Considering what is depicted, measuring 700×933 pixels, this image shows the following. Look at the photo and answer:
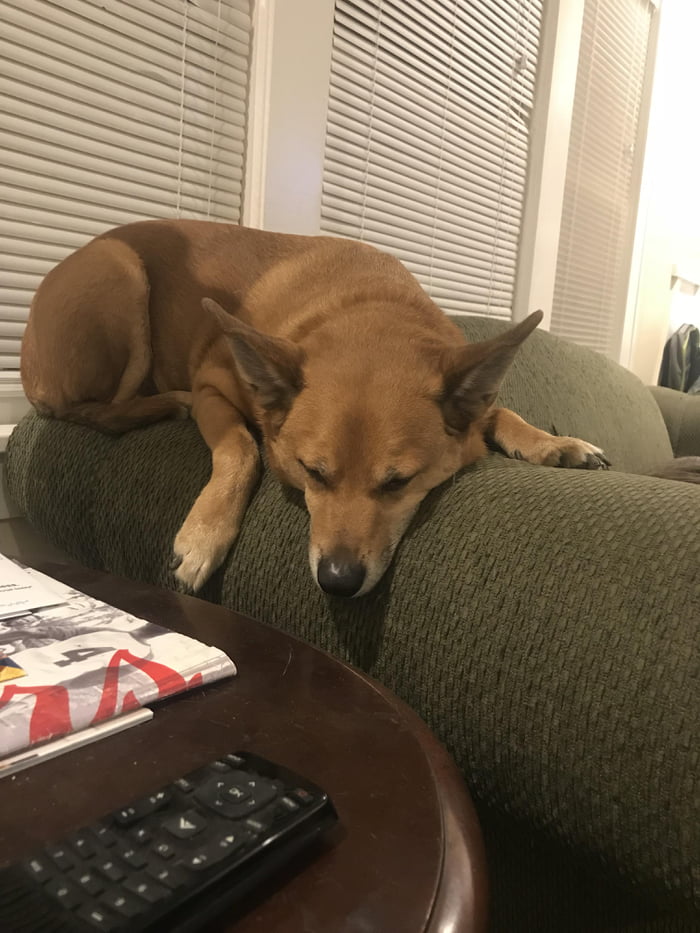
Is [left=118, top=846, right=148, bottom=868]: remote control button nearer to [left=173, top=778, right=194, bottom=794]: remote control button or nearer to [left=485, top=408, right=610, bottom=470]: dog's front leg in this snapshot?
[left=173, top=778, right=194, bottom=794]: remote control button

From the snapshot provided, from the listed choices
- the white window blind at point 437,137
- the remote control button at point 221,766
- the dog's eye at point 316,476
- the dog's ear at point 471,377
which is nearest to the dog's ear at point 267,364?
the dog's eye at point 316,476

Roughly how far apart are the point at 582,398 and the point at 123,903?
6.42 feet

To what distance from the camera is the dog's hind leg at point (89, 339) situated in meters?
1.24

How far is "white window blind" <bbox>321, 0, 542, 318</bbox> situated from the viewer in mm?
2109

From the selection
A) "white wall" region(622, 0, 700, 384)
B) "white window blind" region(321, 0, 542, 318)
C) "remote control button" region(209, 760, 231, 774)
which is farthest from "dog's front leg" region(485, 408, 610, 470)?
"white wall" region(622, 0, 700, 384)

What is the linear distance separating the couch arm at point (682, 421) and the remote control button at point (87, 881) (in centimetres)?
272

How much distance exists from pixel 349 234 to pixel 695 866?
6.41ft

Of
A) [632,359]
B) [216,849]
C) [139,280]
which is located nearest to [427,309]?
[139,280]

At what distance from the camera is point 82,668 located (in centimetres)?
56

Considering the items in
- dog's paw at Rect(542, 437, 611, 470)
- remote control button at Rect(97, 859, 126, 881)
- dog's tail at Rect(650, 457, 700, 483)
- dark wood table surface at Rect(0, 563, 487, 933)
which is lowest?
dark wood table surface at Rect(0, 563, 487, 933)

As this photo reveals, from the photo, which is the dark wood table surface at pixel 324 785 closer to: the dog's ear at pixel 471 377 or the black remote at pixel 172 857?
the black remote at pixel 172 857

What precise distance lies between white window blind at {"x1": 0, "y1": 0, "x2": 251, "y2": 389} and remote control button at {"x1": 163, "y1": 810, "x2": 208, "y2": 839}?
1.28 m

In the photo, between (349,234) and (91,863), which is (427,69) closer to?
(349,234)

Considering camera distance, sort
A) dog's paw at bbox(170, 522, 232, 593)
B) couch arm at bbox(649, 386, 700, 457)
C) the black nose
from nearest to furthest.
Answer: the black nose < dog's paw at bbox(170, 522, 232, 593) < couch arm at bbox(649, 386, 700, 457)
